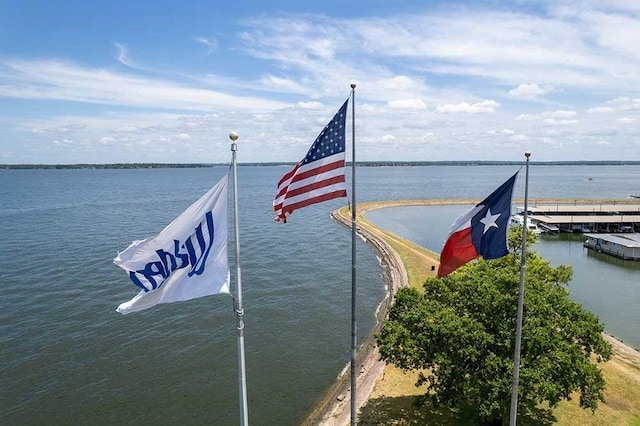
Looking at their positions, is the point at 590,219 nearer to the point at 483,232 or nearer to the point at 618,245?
the point at 618,245

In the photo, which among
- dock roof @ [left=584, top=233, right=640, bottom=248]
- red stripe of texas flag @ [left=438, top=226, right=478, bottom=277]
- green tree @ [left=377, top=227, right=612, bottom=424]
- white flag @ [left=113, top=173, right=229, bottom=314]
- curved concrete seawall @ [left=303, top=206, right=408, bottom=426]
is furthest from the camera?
dock roof @ [left=584, top=233, right=640, bottom=248]

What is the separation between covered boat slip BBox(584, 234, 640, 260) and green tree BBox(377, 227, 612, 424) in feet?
174

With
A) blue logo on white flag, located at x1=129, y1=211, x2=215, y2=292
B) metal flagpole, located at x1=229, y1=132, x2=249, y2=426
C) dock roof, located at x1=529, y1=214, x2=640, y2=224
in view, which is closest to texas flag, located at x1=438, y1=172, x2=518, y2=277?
metal flagpole, located at x1=229, y1=132, x2=249, y2=426

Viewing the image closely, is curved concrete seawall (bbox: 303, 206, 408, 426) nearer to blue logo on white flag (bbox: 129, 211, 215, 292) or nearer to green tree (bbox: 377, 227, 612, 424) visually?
green tree (bbox: 377, 227, 612, 424)

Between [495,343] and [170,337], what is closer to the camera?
[495,343]

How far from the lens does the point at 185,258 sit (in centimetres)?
1109

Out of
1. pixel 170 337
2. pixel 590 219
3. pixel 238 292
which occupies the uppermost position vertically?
pixel 238 292

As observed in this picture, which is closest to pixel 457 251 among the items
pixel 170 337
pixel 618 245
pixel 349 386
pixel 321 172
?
pixel 321 172

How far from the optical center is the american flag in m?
12.8

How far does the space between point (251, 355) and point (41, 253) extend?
41.7 metres

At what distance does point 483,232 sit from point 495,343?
6.30 meters

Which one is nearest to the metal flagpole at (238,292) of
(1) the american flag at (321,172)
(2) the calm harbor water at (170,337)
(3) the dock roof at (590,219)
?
(1) the american flag at (321,172)

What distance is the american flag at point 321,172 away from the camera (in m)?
12.8

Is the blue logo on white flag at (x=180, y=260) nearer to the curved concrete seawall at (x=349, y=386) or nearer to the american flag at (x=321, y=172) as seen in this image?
the american flag at (x=321, y=172)
